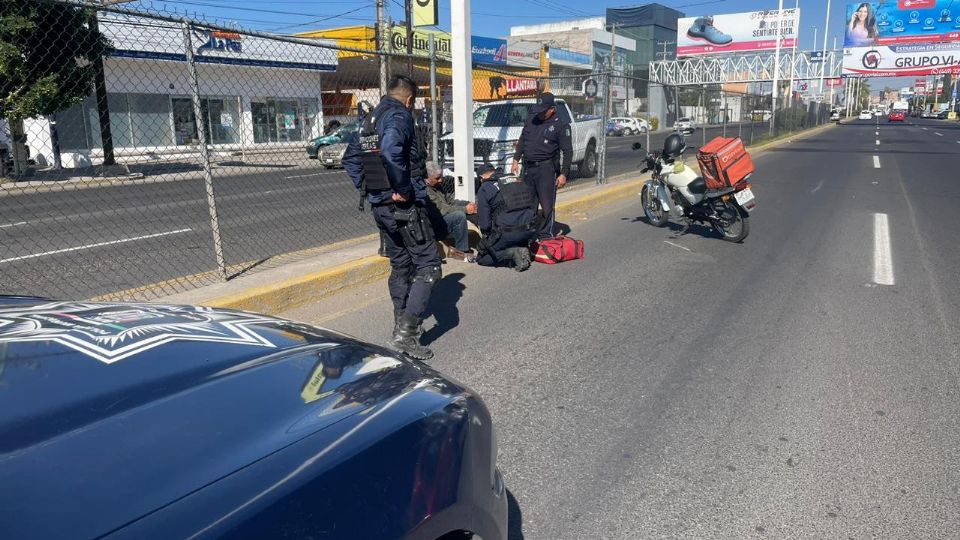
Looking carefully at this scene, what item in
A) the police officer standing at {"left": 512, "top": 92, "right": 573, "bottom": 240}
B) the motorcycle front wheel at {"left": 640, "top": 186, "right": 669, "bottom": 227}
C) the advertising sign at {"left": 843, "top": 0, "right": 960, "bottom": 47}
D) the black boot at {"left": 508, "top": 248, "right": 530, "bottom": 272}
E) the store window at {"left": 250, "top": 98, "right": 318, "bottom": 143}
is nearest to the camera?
the black boot at {"left": 508, "top": 248, "right": 530, "bottom": 272}

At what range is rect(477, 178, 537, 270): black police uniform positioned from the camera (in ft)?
24.3

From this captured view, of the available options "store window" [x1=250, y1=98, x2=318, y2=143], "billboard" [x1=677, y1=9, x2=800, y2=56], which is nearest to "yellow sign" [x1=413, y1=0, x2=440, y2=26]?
"store window" [x1=250, y1=98, x2=318, y2=143]

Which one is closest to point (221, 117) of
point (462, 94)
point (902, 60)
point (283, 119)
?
point (283, 119)

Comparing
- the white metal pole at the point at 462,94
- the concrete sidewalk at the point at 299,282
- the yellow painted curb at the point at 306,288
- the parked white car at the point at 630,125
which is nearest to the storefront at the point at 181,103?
the white metal pole at the point at 462,94

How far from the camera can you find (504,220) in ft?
24.4

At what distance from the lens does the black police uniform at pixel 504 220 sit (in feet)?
24.3

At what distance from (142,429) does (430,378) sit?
90 cm

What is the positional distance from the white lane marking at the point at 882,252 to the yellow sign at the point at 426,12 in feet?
23.8

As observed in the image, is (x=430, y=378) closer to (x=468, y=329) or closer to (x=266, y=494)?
(x=266, y=494)

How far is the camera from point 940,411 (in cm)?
381

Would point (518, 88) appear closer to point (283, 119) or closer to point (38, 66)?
point (283, 119)

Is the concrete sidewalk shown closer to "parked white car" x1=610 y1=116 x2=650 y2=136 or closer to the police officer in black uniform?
the police officer in black uniform

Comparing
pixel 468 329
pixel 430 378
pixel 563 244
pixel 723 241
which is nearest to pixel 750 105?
pixel 723 241

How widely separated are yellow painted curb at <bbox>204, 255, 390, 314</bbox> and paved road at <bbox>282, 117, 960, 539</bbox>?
6.5 inches
